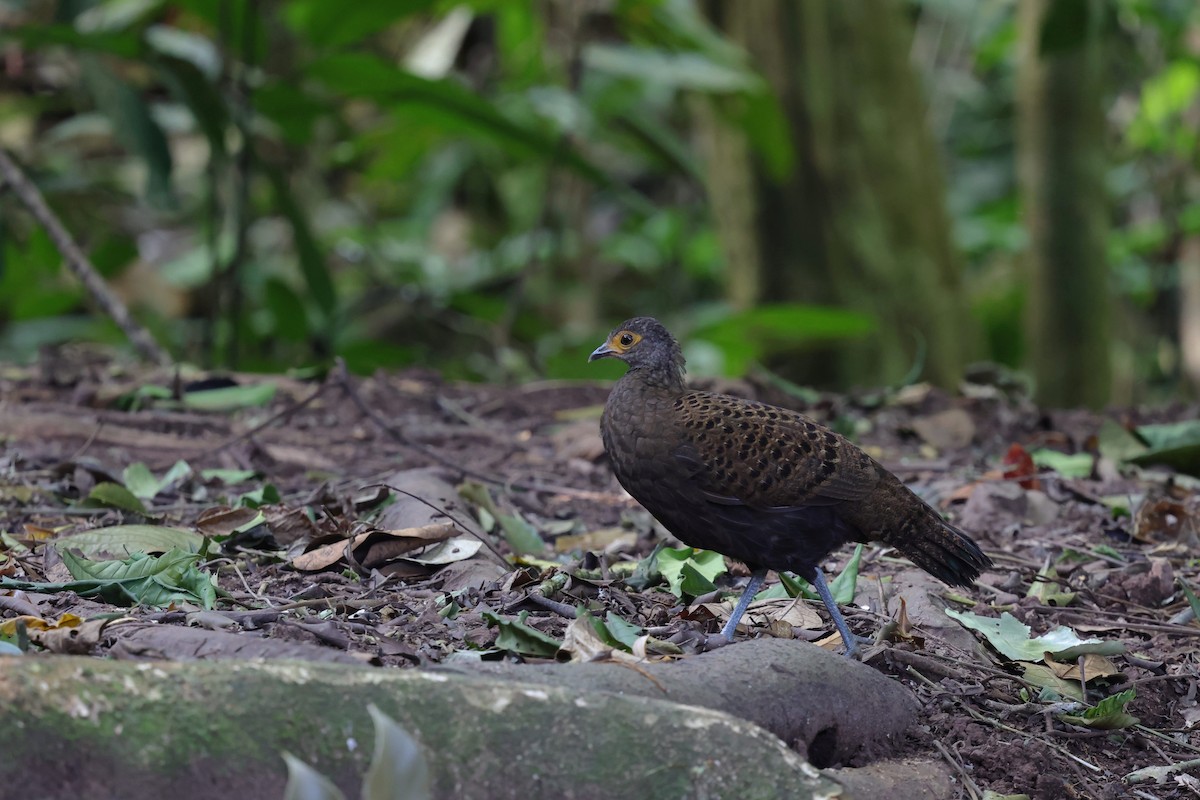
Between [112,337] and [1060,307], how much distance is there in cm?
672

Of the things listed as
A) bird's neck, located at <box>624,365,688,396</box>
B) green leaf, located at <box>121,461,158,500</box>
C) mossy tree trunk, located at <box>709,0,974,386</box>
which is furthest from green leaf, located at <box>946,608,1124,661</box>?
mossy tree trunk, located at <box>709,0,974,386</box>

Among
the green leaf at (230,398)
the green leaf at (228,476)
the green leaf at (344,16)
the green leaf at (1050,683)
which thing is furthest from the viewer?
the green leaf at (344,16)

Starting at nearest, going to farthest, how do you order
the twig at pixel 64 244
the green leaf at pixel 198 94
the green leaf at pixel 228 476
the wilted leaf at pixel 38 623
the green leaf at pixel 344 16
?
the wilted leaf at pixel 38 623
the green leaf at pixel 228 476
the twig at pixel 64 244
the green leaf at pixel 198 94
the green leaf at pixel 344 16

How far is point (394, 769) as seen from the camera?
6.56 feet

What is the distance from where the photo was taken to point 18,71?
675cm

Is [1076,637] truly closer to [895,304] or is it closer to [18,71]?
[895,304]

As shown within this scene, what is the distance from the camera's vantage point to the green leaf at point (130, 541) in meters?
3.62

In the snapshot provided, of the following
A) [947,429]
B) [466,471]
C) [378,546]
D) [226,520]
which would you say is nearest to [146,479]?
[226,520]

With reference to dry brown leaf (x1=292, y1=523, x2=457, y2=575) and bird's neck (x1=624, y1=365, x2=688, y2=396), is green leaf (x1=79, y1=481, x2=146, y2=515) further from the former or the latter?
bird's neck (x1=624, y1=365, x2=688, y2=396)

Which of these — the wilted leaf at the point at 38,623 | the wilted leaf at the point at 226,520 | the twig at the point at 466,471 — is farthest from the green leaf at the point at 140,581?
the twig at the point at 466,471

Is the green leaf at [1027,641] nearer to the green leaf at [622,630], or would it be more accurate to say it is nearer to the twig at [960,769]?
the twig at [960,769]

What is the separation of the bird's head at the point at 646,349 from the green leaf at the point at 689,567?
21.2 inches

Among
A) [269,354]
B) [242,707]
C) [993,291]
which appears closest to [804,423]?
[242,707]

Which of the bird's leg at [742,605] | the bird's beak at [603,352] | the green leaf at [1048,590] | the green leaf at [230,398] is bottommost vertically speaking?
the green leaf at [230,398]
